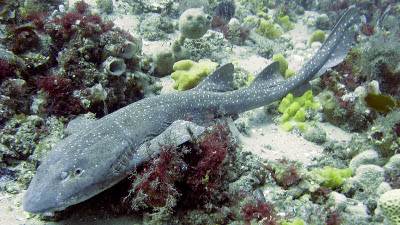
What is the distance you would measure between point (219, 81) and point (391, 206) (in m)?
3.79

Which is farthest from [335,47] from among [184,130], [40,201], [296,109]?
[40,201]

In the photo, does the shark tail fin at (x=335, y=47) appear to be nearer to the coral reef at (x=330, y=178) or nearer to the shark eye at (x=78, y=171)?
the coral reef at (x=330, y=178)

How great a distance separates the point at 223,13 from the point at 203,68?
6.30 meters

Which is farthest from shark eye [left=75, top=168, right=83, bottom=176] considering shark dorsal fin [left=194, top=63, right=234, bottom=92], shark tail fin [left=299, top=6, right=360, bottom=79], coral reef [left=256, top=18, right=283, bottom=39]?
coral reef [left=256, top=18, right=283, bottom=39]

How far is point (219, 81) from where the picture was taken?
6973 mm

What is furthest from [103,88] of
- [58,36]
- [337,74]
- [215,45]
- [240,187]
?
[337,74]

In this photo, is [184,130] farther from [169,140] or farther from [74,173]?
[74,173]

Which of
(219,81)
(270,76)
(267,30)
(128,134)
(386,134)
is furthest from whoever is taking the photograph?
(267,30)

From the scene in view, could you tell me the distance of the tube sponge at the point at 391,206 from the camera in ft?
15.0

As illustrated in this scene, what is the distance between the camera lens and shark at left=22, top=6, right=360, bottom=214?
3.95 metres

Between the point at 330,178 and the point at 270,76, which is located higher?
the point at 270,76

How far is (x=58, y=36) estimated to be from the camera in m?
6.52

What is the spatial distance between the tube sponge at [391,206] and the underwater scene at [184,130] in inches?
0.7

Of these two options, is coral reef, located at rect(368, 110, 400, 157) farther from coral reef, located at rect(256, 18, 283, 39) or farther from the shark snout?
coral reef, located at rect(256, 18, 283, 39)
